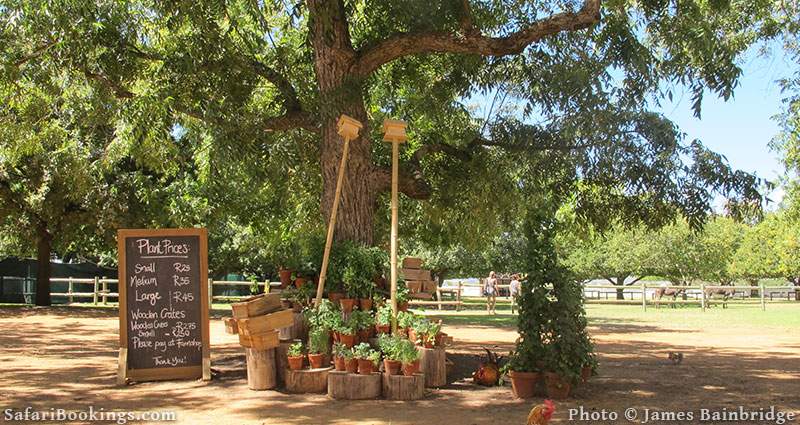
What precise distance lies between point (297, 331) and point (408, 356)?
60.8 inches

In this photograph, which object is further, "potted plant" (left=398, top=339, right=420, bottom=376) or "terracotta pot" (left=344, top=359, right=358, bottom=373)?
"terracotta pot" (left=344, top=359, right=358, bottom=373)

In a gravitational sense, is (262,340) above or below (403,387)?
above

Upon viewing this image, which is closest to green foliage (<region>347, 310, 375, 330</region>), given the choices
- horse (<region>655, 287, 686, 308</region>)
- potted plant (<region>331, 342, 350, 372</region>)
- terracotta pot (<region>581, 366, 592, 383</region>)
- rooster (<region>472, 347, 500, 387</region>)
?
potted plant (<region>331, 342, 350, 372</region>)

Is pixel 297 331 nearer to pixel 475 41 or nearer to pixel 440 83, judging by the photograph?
pixel 475 41

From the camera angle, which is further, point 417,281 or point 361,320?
point 417,281

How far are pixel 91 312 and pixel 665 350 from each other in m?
18.0

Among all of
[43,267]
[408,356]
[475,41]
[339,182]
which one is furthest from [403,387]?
[43,267]

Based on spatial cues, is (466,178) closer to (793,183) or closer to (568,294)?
(568,294)

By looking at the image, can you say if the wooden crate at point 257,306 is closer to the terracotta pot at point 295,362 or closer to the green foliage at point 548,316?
the terracotta pot at point 295,362

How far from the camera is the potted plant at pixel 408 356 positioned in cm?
725

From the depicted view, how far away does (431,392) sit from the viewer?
764 cm

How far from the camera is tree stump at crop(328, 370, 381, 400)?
729 centimetres

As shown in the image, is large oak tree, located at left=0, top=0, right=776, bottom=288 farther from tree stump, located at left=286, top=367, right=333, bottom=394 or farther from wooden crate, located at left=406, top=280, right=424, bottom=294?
tree stump, located at left=286, top=367, right=333, bottom=394

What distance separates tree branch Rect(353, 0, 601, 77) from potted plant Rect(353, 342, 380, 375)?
11.5ft
